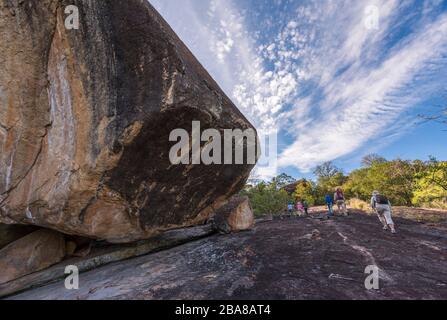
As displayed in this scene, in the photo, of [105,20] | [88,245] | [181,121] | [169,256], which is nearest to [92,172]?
[181,121]

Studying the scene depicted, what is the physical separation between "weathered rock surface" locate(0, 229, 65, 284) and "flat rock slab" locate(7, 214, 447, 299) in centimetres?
80

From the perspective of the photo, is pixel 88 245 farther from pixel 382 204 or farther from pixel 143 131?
pixel 382 204

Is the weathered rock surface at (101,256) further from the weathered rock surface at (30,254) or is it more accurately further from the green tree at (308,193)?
the green tree at (308,193)

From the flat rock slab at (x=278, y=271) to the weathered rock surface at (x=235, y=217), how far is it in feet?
5.78

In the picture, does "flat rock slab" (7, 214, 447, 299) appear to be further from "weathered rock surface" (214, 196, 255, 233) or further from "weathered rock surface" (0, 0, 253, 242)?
"weathered rock surface" (214, 196, 255, 233)

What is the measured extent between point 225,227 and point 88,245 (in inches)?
189

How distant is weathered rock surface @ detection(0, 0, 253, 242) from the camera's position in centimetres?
421

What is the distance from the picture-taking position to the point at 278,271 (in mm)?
4641

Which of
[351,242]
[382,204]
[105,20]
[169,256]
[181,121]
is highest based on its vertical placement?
[105,20]

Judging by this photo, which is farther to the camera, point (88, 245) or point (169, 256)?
point (88, 245)

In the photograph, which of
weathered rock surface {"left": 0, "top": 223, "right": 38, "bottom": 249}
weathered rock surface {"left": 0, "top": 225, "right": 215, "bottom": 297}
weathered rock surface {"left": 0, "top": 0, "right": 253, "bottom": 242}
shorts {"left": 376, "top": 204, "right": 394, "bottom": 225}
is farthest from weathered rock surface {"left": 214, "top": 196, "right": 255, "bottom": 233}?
weathered rock surface {"left": 0, "top": 223, "right": 38, "bottom": 249}

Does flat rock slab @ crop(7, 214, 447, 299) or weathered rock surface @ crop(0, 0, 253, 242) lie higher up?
weathered rock surface @ crop(0, 0, 253, 242)

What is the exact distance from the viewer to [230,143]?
581cm
